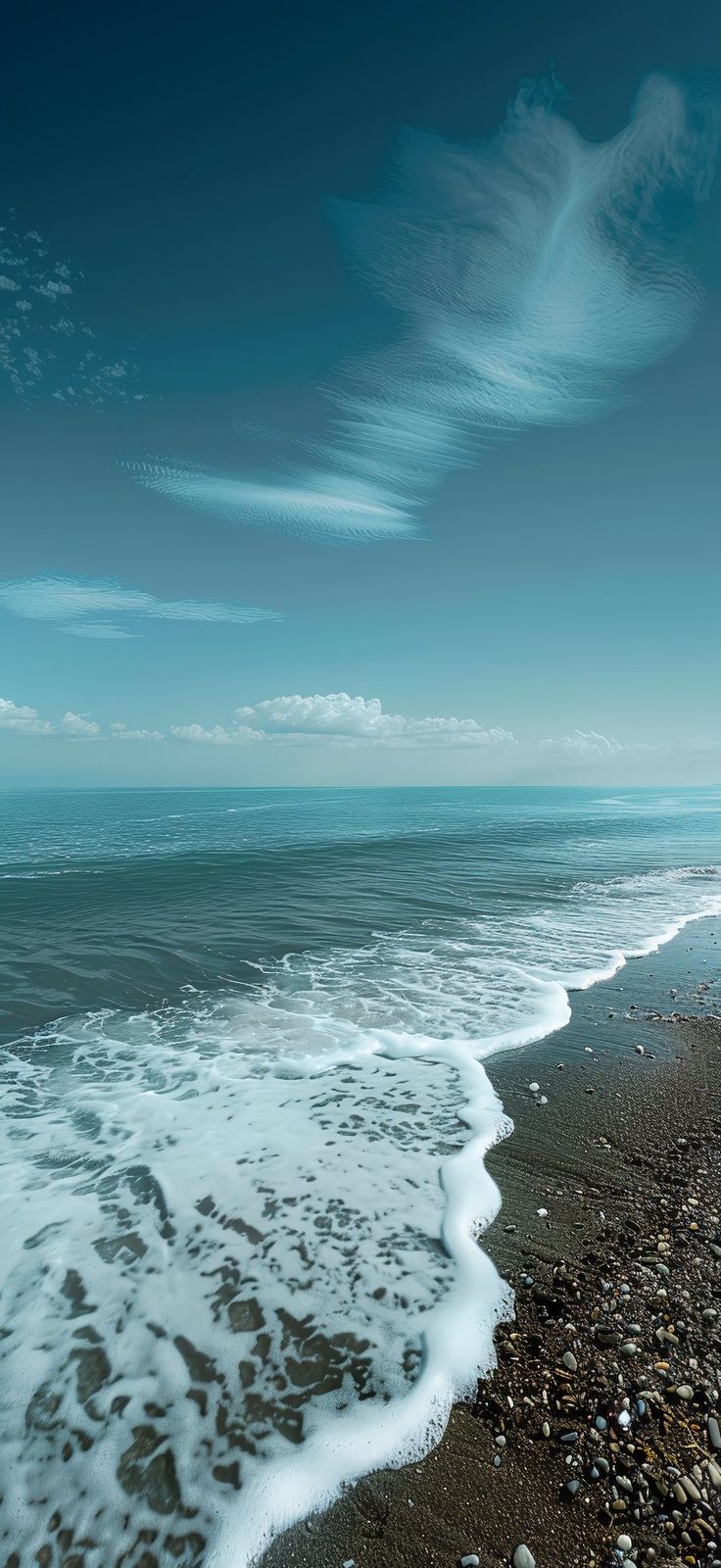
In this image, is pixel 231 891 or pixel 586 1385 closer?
pixel 586 1385

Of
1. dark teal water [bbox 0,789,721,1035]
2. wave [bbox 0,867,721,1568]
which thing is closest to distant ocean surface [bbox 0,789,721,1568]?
→ wave [bbox 0,867,721,1568]

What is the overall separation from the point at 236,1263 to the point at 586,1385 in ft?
10.6

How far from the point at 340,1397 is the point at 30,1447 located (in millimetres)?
2205

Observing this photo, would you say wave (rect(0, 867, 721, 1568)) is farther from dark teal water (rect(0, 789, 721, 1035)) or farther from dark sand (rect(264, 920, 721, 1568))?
dark teal water (rect(0, 789, 721, 1035))

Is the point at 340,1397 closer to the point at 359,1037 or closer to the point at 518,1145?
the point at 518,1145

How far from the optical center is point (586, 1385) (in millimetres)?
4070

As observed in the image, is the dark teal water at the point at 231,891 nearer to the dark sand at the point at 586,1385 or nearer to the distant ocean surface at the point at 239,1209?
the distant ocean surface at the point at 239,1209

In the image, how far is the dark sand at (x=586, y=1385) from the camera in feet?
11.0

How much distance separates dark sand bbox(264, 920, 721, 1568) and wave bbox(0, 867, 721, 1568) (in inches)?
8.9

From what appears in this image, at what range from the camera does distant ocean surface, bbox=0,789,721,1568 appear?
387cm

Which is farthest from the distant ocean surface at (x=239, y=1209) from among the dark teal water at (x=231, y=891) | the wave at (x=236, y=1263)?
the dark teal water at (x=231, y=891)

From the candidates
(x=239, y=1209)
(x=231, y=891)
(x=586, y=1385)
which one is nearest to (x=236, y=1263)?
(x=239, y=1209)

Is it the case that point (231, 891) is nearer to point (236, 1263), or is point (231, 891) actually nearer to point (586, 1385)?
point (236, 1263)

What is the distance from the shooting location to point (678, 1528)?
3.30 metres
